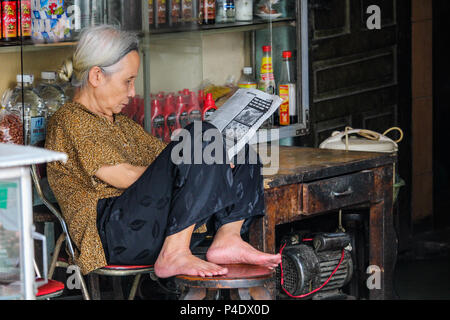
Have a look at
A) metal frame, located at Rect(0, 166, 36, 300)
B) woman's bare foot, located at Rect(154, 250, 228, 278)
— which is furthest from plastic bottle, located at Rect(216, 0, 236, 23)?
metal frame, located at Rect(0, 166, 36, 300)

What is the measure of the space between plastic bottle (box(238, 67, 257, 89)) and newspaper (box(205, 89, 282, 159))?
78cm

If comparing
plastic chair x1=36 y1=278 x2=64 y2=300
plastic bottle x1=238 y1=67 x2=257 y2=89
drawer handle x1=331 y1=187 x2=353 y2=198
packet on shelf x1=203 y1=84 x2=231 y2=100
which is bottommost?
plastic chair x1=36 y1=278 x2=64 y2=300

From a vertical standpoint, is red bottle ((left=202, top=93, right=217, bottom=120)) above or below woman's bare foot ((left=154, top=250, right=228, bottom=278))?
above

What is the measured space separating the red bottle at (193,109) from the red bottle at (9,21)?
906 mm

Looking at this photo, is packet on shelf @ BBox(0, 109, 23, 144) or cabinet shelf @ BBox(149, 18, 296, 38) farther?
cabinet shelf @ BBox(149, 18, 296, 38)

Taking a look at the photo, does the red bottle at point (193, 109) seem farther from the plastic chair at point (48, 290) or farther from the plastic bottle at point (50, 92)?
the plastic chair at point (48, 290)

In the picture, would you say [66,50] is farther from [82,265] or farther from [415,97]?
[415,97]

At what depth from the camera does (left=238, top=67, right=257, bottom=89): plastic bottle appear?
4016 mm

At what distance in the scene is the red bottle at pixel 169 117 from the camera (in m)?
3.60

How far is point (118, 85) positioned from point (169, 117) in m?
0.67

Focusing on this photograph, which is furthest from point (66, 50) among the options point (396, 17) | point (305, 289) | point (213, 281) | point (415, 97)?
point (415, 97)

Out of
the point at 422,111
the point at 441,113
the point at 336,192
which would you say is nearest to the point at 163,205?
the point at 336,192

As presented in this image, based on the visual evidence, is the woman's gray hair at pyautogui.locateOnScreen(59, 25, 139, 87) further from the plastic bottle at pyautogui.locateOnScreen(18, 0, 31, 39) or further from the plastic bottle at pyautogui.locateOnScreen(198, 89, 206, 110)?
the plastic bottle at pyautogui.locateOnScreen(198, 89, 206, 110)

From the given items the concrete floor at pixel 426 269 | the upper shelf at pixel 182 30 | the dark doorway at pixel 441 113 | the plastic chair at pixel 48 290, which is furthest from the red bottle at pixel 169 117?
the dark doorway at pixel 441 113
